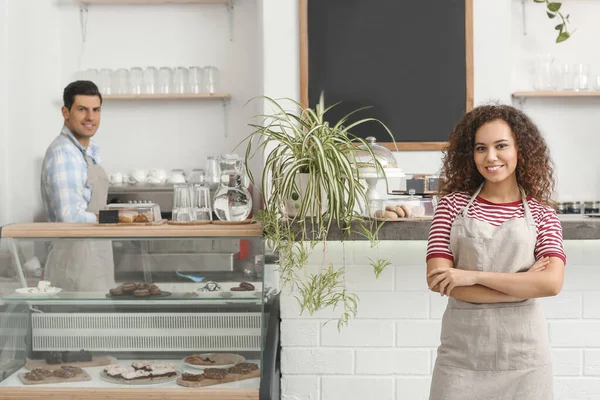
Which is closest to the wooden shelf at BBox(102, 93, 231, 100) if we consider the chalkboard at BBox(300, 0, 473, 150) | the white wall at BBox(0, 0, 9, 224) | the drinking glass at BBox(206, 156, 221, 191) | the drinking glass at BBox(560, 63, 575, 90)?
the drinking glass at BBox(206, 156, 221, 191)

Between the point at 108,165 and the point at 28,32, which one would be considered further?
the point at 108,165

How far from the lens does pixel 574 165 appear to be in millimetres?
5008

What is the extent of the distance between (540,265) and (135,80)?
12.2 feet

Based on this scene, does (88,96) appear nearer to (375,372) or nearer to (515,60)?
(375,372)

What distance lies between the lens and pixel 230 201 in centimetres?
241

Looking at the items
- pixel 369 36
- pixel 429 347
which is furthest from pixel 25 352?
pixel 369 36

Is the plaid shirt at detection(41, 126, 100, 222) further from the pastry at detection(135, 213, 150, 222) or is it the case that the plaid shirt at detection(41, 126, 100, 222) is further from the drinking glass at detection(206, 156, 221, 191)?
the drinking glass at detection(206, 156, 221, 191)

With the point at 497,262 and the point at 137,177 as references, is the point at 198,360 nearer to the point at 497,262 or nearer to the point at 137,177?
the point at 497,262

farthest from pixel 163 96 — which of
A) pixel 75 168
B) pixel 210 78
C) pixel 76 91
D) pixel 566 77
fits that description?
pixel 566 77

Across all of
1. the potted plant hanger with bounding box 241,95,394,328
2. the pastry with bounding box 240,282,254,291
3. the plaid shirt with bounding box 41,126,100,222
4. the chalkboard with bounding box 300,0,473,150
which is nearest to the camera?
the potted plant hanger with bounding box 241,95,394,328

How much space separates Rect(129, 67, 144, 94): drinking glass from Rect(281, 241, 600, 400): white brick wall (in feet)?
9.55

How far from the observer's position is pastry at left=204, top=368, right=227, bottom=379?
7.73 feet

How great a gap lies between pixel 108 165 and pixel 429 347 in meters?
3.35

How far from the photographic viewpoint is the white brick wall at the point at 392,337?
8.19 feet
